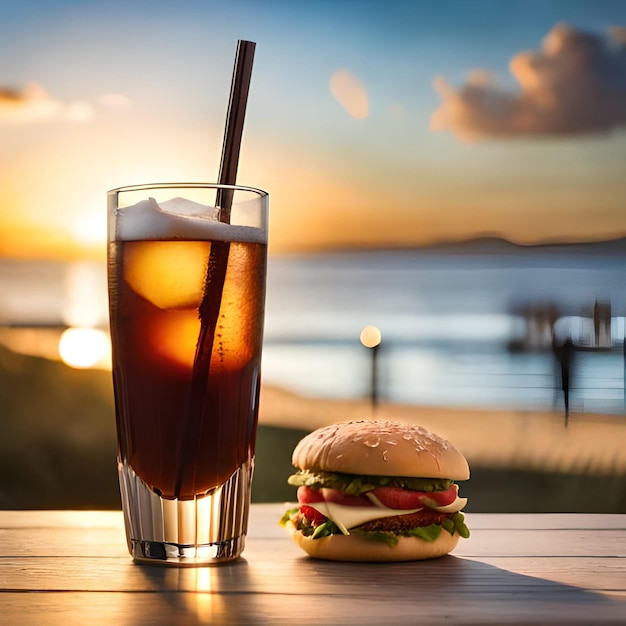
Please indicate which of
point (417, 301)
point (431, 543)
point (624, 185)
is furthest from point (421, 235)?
point (431, 543)

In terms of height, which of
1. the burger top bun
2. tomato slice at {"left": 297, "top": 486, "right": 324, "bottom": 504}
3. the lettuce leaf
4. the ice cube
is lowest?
tomato slice at {"left": 297, "top": 486, "right": 324, "bottom": 504}

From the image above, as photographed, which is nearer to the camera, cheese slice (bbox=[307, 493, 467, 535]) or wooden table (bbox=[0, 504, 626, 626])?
wooden table (bbox=[0, 504, 626, 626])

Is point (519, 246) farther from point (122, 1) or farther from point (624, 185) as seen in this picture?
point (122, 1)

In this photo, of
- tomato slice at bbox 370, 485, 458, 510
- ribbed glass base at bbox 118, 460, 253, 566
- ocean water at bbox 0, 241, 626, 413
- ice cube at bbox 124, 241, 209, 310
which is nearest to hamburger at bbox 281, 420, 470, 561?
tomato slice at bbox 370, 485, 458, 510

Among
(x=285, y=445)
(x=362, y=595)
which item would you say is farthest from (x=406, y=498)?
(x=285, y=445)

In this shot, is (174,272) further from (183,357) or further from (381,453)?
(381,453)

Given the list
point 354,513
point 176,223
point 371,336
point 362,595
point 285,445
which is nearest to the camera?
point 362,595

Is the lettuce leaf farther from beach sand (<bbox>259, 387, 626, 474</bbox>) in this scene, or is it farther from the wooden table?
beach sand (<bbox>259, 387, 626, 474</bbox>)
